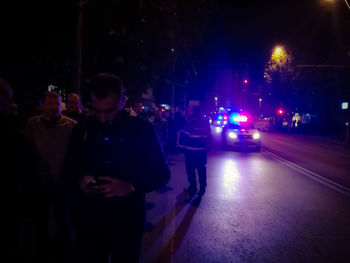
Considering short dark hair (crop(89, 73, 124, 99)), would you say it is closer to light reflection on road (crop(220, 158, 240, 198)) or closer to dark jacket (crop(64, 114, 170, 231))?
dark jacket (crop(64, 114, 170, 231))

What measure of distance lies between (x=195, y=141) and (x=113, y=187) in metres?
4.80

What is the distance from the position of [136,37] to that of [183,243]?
7.36m

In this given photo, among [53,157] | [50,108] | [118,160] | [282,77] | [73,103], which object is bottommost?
[53,157]

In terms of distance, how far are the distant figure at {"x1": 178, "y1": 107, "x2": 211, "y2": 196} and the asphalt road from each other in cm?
68

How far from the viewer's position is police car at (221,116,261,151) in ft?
53.4

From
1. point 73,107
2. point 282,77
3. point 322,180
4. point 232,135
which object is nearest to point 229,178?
point 322,180

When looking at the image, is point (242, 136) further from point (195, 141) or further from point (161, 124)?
point (195, 141)

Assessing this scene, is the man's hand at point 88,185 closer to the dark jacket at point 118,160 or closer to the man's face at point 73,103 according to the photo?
the dark jacket at point 118,160

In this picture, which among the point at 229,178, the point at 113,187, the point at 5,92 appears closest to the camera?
the point at 113,187

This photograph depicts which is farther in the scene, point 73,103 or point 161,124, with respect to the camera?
point 161,124

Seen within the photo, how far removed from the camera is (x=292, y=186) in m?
8.10

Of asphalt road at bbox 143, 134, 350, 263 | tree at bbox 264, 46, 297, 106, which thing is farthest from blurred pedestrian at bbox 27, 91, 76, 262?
tree at bbox 264, 46, 297, 106

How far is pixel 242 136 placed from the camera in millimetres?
16266

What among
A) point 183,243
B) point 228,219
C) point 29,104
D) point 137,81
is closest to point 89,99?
point 183,243
